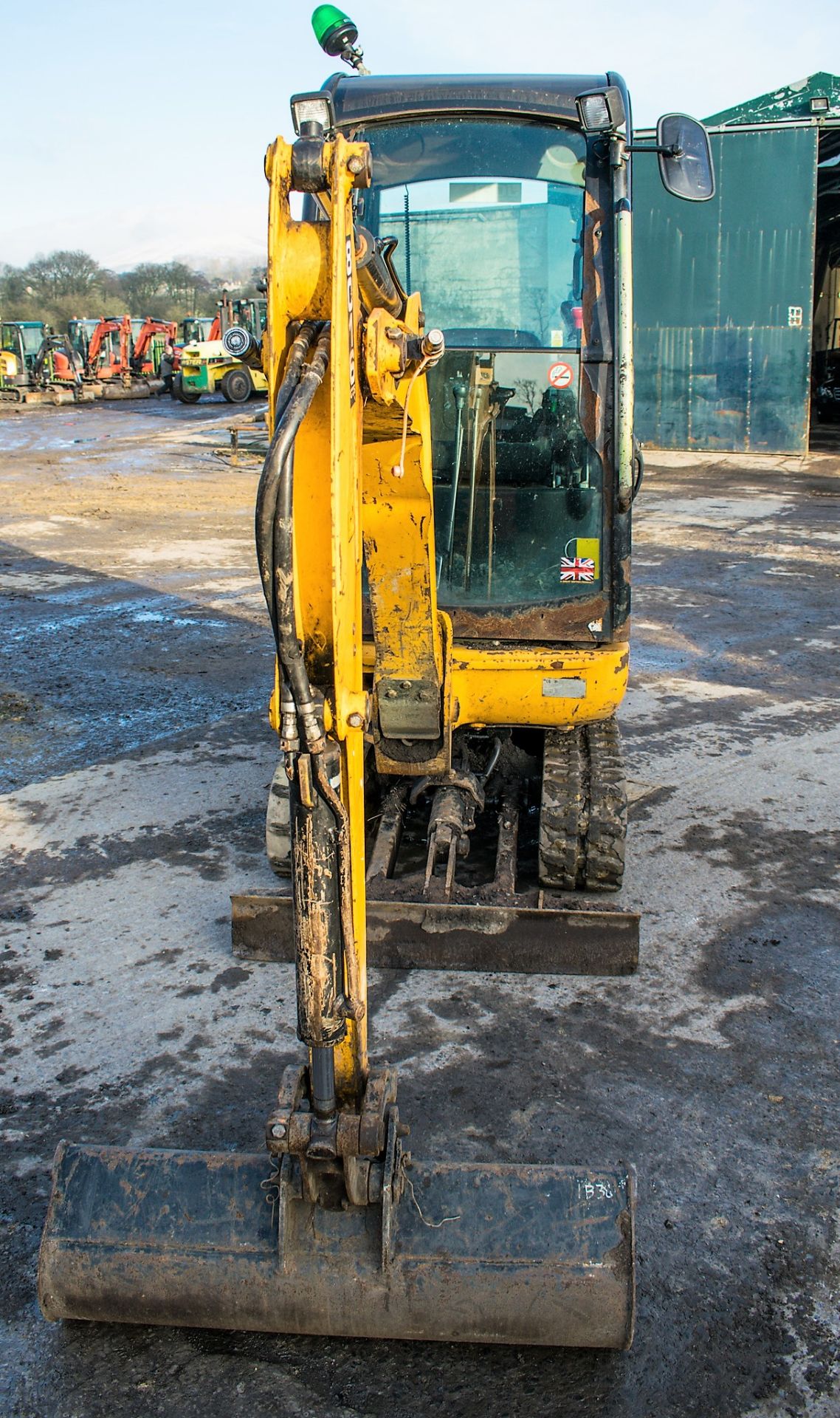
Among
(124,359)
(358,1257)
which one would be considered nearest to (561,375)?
(358,1257)

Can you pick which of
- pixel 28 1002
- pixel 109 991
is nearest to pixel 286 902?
pixel 109 991

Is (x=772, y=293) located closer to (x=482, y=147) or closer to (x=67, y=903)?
(x=482, y=147)

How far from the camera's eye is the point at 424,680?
14.4ft

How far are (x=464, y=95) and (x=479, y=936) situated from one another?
315cm

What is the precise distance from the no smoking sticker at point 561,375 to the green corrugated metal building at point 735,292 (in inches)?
649

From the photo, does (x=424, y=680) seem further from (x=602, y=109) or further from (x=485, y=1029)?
(x=602, y=109)

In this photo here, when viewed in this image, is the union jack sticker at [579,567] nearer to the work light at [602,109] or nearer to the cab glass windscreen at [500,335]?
the cab glass windscreen at [500,335]

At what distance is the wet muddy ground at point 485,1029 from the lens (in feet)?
9.14

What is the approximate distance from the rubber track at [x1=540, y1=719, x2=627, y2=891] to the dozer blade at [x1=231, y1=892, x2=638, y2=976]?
13.3 inches

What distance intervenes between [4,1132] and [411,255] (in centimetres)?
353

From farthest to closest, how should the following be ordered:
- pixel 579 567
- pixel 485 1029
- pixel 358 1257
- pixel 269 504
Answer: pixel 579 567 → pixel 485 1029 → pixel 358 1257 → pixel 269 504

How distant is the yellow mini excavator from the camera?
2510 mm

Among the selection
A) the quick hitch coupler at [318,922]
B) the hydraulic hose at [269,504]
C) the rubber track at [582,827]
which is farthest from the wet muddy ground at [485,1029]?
the hydraulic hose at [269,504]

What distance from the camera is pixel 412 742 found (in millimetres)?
4637
